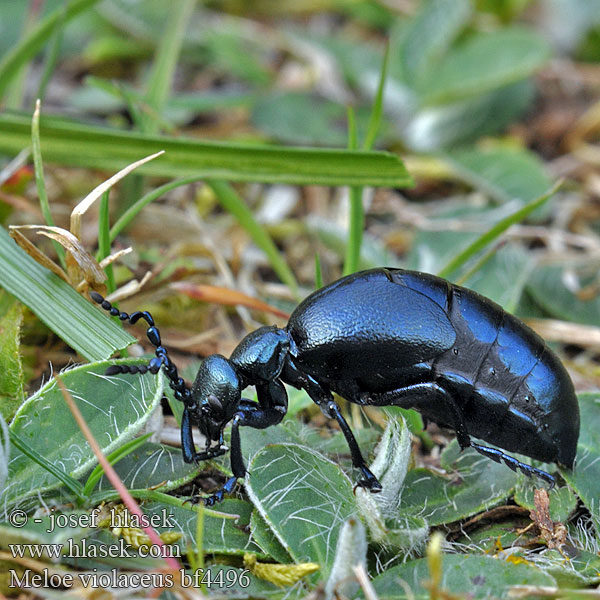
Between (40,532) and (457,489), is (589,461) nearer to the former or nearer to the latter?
(457,489)

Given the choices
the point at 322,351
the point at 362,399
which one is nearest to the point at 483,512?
the point at 362,399

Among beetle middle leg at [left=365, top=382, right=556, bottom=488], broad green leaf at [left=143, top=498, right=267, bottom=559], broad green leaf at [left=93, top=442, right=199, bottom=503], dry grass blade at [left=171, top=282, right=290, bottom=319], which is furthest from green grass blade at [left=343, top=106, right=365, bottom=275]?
broad green leaf at [left=143, top=498, right=267, bottom=559]

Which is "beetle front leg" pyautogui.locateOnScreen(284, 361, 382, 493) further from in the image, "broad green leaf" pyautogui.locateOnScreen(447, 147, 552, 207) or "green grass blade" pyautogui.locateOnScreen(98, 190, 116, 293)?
"broad green leaf" pyautogui.locateOnScreen(447, 147, 552, 207)

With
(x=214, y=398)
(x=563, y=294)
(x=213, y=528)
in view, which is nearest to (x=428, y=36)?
(x=563, y=294)

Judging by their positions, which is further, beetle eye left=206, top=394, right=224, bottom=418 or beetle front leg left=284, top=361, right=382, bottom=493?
beetle eye left=206, top=394, right=224, bottom=418

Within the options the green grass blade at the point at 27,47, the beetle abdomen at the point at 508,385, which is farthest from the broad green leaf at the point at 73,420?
→ the green grass blade at the point at 27,47

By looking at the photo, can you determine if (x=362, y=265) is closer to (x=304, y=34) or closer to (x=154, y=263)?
(x=154, y=263)
